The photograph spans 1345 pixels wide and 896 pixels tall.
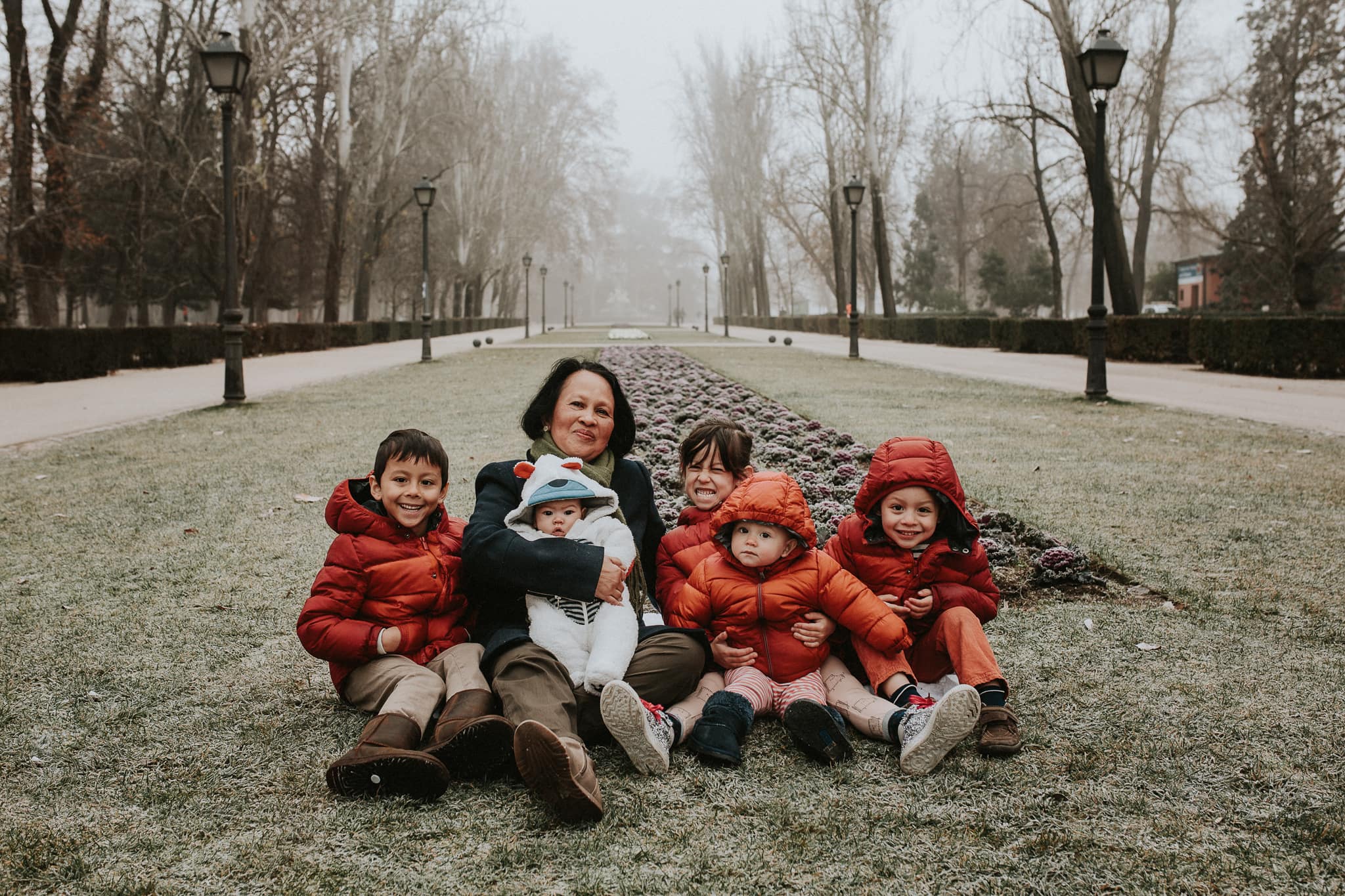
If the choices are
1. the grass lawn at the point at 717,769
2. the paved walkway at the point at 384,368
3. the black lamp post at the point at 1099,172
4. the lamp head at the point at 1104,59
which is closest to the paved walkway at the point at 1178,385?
the paved walkway at the point at 384,368

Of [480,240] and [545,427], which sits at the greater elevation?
[480,240]

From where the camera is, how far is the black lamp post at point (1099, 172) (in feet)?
38.3

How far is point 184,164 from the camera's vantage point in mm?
26859

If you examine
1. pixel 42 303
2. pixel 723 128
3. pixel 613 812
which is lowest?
pixel 613 812

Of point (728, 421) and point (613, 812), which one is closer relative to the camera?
point (613, 812)

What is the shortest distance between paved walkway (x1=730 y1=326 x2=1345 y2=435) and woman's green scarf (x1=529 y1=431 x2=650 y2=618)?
7.99m

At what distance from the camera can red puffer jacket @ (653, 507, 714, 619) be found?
10.8 feet

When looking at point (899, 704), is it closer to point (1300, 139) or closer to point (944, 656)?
point (944, 656)

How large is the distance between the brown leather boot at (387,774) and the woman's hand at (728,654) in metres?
0.87

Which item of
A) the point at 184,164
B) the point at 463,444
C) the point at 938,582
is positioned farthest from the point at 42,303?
the point at 938,582

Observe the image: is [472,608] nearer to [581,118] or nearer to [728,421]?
[728,421]

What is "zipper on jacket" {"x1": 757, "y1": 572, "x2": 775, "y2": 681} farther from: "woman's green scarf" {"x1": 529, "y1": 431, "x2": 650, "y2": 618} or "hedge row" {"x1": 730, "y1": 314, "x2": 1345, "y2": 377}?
"hedge row" {"x1": 730, "y1": 314, "x2": 1345, "y2": 377}

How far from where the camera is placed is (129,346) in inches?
744

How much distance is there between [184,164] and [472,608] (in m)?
27.4
